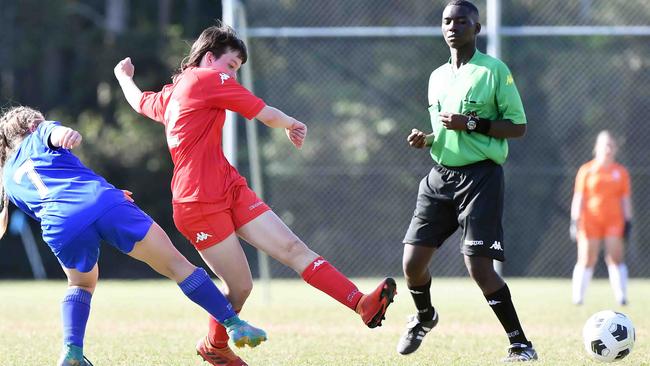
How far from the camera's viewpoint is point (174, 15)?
21.7 metres

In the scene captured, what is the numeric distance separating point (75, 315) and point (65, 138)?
3.02 feet

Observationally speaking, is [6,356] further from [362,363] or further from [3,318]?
[3,318]

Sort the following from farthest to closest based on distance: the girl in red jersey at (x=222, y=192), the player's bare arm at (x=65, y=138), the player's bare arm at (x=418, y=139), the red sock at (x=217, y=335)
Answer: the player's bare arm at (x=418, y=139), the red sock at (x=217, y=335), the girl in red jersey at (x=222, y=192), the player's bare arm at (x=65, y=138)

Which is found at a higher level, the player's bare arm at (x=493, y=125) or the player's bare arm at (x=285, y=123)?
the player's bare arm at (x=285, y=123)

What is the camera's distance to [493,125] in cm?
600

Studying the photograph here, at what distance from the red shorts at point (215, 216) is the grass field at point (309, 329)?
39.9 inches

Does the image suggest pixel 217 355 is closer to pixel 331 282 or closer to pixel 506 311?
pixel 331 282

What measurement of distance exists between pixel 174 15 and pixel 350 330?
14402 mm

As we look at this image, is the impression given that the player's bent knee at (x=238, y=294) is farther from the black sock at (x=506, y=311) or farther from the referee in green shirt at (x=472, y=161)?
the black sock at (x=506, y=311)

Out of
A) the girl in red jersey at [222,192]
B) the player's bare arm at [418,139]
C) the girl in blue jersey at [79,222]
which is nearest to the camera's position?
the girl in blue jersey at [79,222]

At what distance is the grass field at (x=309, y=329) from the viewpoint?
641 centimetres

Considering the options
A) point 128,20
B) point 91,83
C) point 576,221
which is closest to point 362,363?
point 576,221

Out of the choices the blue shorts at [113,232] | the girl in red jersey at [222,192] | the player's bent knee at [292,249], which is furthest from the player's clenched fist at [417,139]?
the blue shorts at [113,232]

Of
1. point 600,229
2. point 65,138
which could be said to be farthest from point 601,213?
point 65,138
